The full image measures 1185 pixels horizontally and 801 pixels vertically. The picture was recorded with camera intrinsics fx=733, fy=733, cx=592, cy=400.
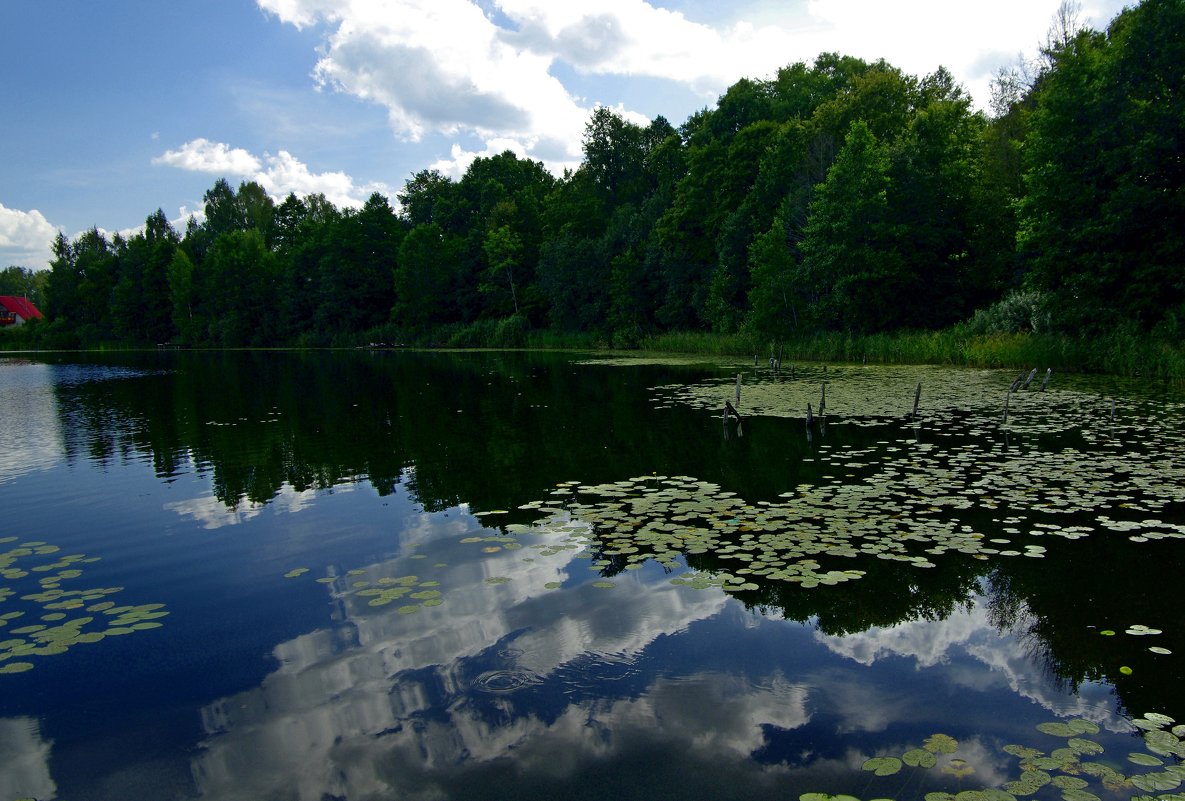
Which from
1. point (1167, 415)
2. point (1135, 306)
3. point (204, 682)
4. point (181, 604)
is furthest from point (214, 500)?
point (1135, 306)

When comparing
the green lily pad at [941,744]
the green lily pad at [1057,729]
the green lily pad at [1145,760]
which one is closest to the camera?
the green lily pad at [1145,760]

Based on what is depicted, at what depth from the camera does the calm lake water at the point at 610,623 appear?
13.9 feet

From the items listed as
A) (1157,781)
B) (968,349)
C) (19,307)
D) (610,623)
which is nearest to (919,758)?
(1157,781)

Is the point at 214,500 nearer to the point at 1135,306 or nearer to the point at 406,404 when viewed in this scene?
the point at 406,404

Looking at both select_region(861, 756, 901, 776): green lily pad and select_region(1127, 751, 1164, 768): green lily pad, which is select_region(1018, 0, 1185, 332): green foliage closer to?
select_region(1127, 751, 1164, 768): green lily pad

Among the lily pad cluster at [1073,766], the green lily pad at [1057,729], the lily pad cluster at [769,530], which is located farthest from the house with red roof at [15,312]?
the green lily pad at [1057,729]

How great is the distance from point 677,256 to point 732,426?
42.9 meters

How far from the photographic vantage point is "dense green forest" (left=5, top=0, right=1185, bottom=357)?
87.8 feet

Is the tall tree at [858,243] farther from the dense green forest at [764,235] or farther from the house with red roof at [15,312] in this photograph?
the house with red roof at [15,312]

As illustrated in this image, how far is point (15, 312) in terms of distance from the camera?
127562 mm

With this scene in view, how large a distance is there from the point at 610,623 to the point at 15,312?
15861 cm

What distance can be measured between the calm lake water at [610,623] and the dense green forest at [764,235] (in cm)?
1721

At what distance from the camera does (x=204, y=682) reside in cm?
539

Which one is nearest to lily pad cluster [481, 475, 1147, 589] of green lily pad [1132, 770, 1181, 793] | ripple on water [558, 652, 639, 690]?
ripple on water [558, 652, 639, 690]
